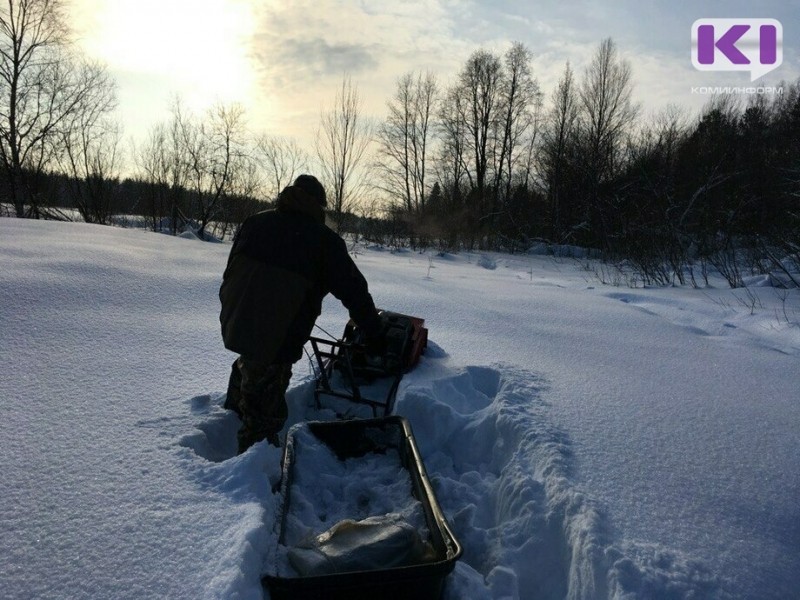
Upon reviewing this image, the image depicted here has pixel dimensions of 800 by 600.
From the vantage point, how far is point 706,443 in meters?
2.39

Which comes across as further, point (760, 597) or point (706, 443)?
point (706, 443)

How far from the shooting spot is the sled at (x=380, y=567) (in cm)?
140

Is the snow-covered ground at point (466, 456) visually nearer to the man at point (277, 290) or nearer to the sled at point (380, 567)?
the sled at point (380, 567)

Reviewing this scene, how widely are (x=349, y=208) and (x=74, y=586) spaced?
1702cm

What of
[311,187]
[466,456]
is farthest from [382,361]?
[311,187]

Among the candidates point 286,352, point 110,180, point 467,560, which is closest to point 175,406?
point 286,352

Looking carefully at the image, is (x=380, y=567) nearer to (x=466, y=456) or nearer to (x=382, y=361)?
(x=466, y=456)

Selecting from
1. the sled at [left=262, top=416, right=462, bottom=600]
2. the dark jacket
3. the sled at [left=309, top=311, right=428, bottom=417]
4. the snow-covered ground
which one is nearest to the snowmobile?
the sled at [left=262, top=416, right=462, bottom=600]

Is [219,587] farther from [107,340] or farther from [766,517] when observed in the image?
[107,340]

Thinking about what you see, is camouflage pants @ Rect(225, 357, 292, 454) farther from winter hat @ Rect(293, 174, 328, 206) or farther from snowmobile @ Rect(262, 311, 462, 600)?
winter hat @ Rect(293, 174, 328, 206)

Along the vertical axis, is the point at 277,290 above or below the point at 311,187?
below

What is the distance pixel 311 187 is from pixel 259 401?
115 cm

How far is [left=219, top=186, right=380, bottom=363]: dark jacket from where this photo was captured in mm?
2432

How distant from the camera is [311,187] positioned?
2545mm
